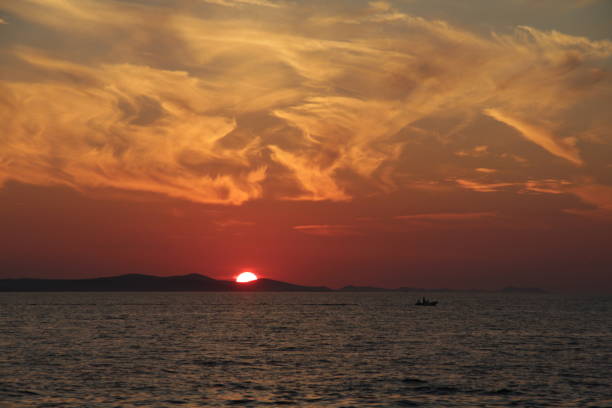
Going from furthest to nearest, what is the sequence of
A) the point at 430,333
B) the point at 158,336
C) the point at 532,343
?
the point at 430,333
the point at 158,336
the point at 532,343

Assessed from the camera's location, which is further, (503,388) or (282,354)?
(282,354)

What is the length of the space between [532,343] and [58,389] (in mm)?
70020

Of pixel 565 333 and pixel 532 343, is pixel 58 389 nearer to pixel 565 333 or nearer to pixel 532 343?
pixel 532 343

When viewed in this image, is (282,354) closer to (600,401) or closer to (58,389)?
(58,389)

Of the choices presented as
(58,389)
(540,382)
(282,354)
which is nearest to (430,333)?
(282,354)

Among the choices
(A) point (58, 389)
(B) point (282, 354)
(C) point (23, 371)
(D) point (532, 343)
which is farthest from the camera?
(D) point (532, 343)

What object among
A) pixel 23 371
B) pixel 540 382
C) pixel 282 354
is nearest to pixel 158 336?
pixel 282 354

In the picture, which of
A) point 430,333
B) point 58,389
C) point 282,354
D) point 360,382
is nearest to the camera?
point 58,389

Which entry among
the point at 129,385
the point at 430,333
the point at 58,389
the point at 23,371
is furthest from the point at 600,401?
the point at 430,333

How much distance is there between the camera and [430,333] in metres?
117

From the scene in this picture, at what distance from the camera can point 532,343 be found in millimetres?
97000

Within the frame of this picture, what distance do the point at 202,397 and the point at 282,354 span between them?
30.7 meters

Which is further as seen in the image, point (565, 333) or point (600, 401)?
point (565, 333)

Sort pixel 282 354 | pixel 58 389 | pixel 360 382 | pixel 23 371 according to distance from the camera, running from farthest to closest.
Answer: pixel 282 354
pixel 23 371
pixel 360 382
pixel 58 389
